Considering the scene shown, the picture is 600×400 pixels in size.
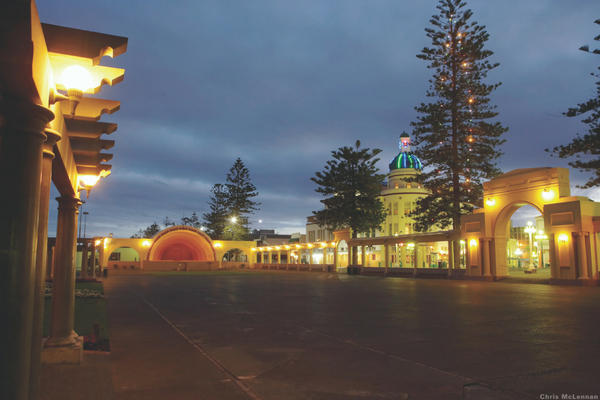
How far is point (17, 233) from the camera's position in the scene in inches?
103

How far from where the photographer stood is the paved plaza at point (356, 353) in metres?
4.11

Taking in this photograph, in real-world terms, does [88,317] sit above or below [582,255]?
below

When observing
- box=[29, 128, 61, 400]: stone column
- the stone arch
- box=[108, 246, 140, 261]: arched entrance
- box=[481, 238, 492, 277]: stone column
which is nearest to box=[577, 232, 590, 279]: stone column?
box=[481, 238, 492, 277]: stone column

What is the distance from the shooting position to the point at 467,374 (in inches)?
178

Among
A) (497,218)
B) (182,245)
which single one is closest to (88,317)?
(497,218)

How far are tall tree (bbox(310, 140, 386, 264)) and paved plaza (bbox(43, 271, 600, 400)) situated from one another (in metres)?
29.7

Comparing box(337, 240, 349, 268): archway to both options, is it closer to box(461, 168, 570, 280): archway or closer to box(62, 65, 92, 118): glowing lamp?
box(461, 168, 570, 280): archway

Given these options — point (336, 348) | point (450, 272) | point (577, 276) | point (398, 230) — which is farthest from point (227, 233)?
point (336, 348)

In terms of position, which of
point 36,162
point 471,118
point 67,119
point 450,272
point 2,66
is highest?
point 471,118

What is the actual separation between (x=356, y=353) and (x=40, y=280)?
153 inches

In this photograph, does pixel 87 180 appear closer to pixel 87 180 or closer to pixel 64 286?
pixel 87 180

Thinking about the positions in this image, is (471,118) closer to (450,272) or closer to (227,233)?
(450,272)

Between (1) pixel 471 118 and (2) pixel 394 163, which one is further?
(2) pixel 394 163

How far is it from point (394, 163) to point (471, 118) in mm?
30872
